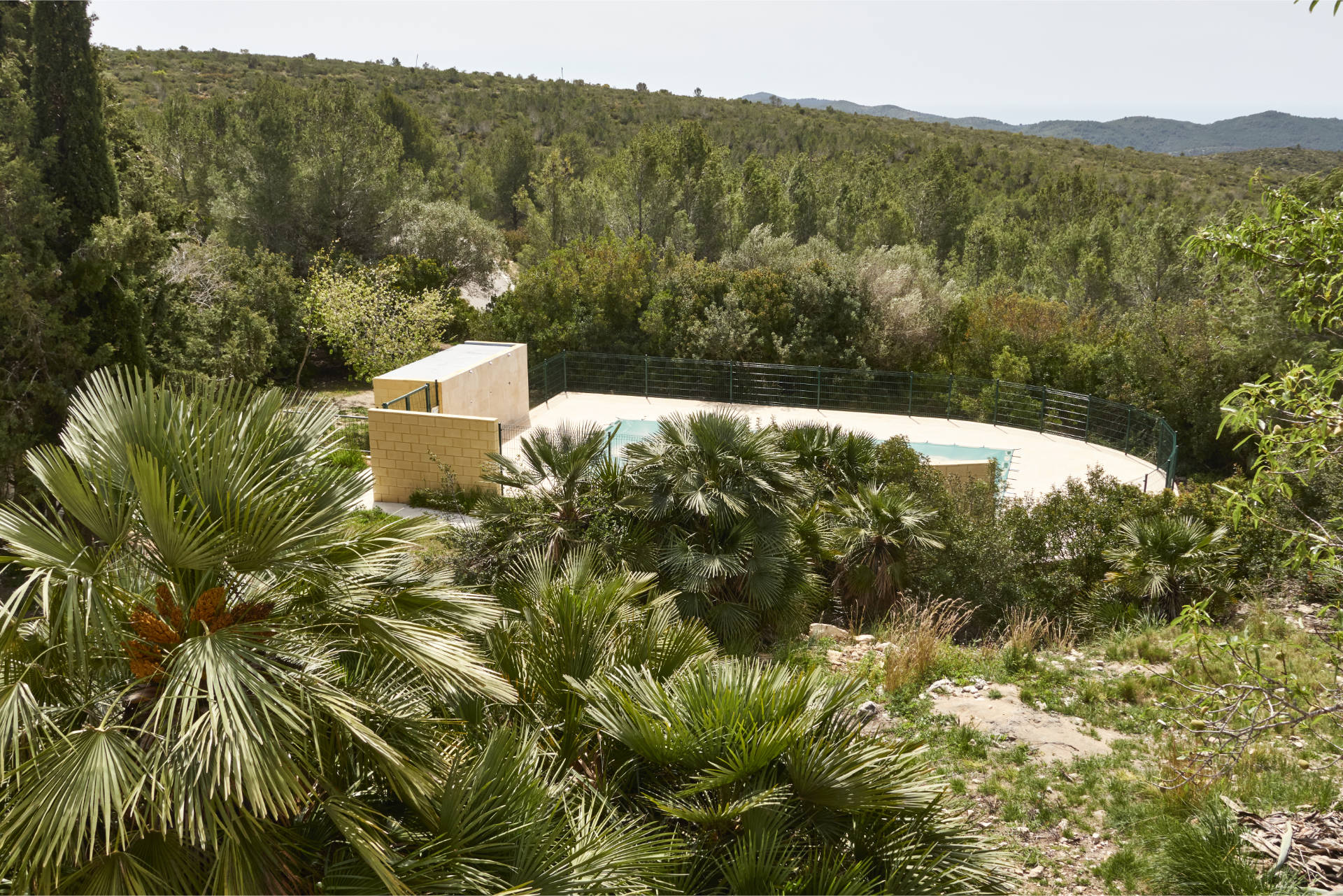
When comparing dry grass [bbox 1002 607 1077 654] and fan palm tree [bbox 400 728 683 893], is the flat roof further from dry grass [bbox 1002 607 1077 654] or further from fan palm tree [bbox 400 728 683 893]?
fan palm tree [bbox 400 728 683 893]

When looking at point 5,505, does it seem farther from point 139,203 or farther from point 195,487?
point 139,203

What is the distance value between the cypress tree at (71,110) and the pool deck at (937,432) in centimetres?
823

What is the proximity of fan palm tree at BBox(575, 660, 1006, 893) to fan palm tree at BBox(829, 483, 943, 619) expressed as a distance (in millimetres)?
7208

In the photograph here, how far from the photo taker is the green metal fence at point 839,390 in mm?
20547

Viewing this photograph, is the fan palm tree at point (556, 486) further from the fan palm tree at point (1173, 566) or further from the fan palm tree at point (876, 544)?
the fan palm tree at point (1173, 566)

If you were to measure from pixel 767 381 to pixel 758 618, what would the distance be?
43.9 feet

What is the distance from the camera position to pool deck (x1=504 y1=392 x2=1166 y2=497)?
17.9 m

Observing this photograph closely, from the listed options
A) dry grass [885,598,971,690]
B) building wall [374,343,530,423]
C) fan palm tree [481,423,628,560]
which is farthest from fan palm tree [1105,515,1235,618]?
building wall [374,343,530,423]

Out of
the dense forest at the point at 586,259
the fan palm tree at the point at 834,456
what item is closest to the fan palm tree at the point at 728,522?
the fan palm tree at the point at 834,456

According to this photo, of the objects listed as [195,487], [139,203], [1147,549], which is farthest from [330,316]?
[195,487]

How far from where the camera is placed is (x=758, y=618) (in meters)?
10.1

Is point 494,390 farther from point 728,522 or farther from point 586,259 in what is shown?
point 728,522

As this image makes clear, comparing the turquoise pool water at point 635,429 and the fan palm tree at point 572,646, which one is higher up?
the fan palm tree at point 572,646

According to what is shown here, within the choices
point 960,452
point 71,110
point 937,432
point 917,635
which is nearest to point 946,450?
point 960,452
